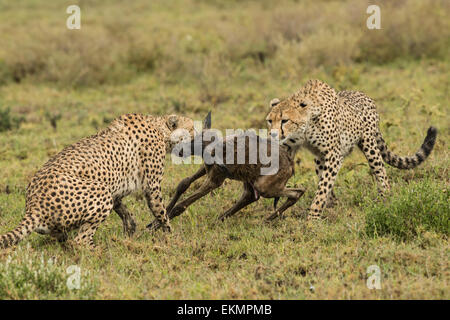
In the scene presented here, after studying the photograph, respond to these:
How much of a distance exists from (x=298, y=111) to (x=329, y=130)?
1.29 ft

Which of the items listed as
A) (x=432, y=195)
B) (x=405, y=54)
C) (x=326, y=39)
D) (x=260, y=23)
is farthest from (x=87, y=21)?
(x=432, y=195)

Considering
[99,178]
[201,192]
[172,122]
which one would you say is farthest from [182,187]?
[99,178]

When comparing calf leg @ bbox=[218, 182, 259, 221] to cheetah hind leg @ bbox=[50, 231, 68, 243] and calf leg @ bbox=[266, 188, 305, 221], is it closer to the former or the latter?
calf leg @ bbox=[266, 188, 305, 221]

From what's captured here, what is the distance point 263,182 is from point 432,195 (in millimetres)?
1518

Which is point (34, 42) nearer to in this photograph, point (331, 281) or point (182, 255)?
point (182, 255)

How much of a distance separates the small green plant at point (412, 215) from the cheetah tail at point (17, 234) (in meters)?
2.78

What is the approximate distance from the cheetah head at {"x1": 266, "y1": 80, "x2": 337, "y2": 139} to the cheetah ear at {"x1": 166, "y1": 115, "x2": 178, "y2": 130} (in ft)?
2.92

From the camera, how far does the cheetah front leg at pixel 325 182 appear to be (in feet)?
19.9

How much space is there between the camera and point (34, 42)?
519 inches

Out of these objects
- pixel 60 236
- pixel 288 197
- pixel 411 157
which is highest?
pixel 411 157

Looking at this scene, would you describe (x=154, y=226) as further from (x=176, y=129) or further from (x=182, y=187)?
(x=176, y=129)

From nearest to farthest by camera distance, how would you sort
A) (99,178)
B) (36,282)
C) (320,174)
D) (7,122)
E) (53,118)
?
(36,282) < (99,178) < (320,174) < (7,122) < (53,118)

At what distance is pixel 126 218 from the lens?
5.91m

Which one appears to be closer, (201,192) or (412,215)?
(412,215)
